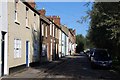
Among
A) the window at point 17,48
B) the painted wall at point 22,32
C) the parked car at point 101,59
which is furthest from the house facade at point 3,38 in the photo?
the parked car at point 101,59

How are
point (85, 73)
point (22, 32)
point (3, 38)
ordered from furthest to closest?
1. point (22, 32)
2. point (85, 73)
3. point (3, 38)

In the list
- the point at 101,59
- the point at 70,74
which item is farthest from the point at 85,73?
the point at 101,59

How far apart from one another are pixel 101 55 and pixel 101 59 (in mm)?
1013

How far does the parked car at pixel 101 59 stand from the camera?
36.0 meters

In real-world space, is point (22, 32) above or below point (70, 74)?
above

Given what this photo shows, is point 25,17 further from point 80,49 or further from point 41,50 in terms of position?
point 80,49

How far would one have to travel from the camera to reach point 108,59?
36781 mm

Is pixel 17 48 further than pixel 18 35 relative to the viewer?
No

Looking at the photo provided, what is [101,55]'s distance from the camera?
37.7 metres

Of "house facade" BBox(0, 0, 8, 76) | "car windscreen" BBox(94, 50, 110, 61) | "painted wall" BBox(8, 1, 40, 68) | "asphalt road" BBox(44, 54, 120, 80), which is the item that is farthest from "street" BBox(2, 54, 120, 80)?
"car windscreen" BBox(94, 50, 110, 61)

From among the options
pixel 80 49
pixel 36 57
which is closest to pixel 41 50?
pixel 36 57

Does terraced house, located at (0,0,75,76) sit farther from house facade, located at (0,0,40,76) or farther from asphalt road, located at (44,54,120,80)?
asphalt road, located at (44,54,120,80)

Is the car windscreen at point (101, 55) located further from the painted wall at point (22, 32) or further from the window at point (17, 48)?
the window at point (17, 48)

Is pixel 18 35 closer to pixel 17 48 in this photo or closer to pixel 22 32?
pixel 17 48
